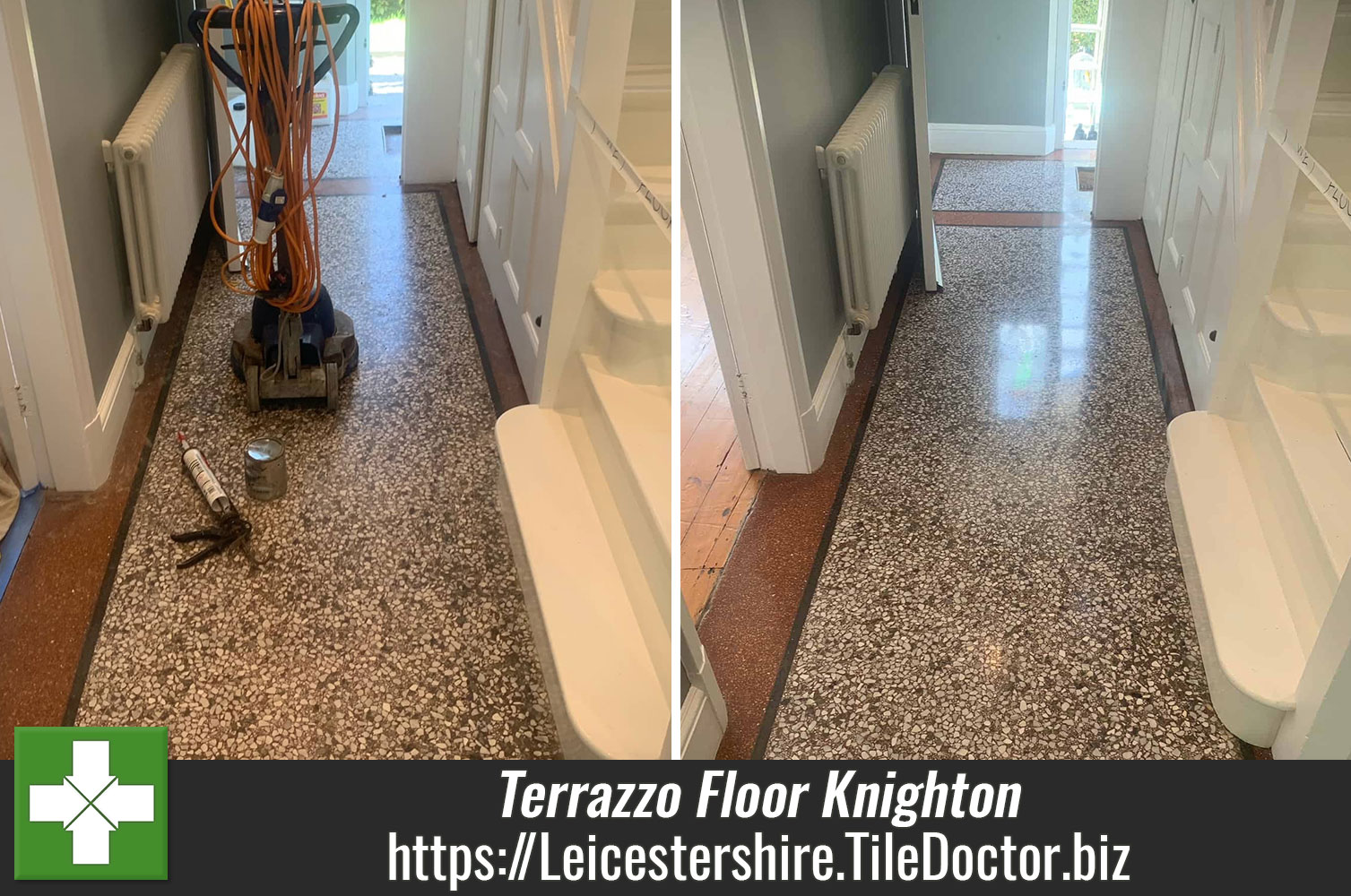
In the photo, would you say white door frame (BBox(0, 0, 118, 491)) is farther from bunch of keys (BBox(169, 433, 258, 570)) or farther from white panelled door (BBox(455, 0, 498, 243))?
white panelled door (BBox(455, 0, 498, 243))

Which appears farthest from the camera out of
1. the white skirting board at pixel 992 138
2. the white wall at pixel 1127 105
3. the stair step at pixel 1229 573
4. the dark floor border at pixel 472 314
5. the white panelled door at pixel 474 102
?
the white wall at pixel 1127 105

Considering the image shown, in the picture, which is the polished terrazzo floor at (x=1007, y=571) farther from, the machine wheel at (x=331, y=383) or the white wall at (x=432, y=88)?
the white wall at (x=432, y=88)

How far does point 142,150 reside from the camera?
305cm

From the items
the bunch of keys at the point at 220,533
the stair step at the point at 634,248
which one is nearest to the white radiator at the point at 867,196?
the stair step at the point at 634,248

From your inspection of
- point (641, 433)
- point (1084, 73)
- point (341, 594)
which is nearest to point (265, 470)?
point (341, 594)

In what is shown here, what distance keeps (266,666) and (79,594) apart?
52 centimetres

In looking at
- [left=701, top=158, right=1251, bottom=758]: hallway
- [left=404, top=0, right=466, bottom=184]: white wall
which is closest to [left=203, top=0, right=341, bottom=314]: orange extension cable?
[left=701, top=158, right=1251, bottom=758]: hallway

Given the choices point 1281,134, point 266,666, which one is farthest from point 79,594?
point 1281,134

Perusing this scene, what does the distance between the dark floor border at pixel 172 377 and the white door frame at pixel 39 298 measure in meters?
0.17

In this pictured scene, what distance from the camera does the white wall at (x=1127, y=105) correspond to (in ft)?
14.7

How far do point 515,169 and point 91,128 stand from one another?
3.86 feet

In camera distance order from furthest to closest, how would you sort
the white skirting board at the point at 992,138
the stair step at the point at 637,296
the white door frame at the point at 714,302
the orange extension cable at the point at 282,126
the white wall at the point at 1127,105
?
1. the white wall at the point at 1127,105
2. the white skirting board at the point at 992,138
3. the orange extension cable at the point at 282,126
4. the white door frame at the point at 714,302
5. the stair step at the point at 637,296

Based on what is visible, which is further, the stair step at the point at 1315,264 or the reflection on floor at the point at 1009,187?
the reflection on floor at the point at 1009,187

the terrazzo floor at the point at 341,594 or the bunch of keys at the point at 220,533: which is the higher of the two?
the bunch of keys at the point at 220,533
